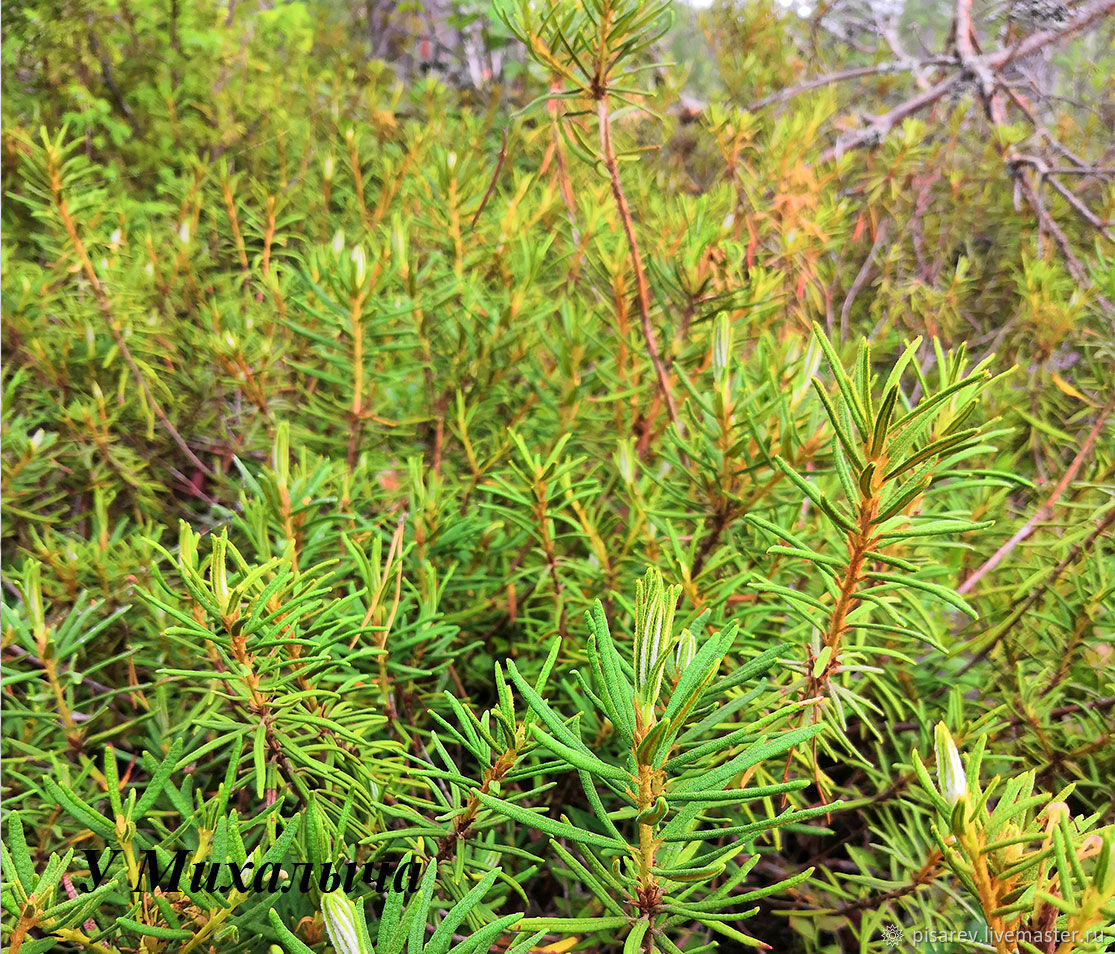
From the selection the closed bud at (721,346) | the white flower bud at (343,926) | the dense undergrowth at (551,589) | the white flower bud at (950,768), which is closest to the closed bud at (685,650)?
the dense undergrowth at (551,589)

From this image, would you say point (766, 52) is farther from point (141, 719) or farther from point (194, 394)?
point (141, 719)

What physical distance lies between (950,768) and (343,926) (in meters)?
0.44

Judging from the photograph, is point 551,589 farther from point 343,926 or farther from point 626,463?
point 343,926

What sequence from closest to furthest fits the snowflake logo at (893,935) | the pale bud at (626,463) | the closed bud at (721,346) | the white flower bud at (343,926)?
1. the white flower bud at (343,926)
2. the snowflake logo at (893,935)
3. the closed bud at (721,346)
4. the pale bud at (626,463)

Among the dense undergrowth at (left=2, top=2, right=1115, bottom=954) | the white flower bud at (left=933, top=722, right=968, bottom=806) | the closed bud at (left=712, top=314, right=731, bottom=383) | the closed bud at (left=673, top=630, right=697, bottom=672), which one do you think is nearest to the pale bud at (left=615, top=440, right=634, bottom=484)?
the dense undergrowth at (left=2, top=2, right=1115, bottom=954)

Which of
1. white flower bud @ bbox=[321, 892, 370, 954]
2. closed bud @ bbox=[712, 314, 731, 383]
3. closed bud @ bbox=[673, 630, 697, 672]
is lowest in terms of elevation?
white flower bud @ bbox=[321, 892, 370, 954]

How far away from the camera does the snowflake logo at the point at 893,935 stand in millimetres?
734

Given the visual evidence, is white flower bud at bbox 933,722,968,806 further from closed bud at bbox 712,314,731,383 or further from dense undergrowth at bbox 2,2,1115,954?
closed bud at bbox 712,314,731,383

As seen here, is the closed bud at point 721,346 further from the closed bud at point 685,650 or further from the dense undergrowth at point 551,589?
the closed bud at point 685,650

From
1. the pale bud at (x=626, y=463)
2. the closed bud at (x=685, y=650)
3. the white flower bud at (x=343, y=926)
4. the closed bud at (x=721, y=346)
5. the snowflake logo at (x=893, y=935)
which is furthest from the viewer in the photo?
the pale bud at (x=626, y=463)

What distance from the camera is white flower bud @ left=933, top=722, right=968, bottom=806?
0.51m

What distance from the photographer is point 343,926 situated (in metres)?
0.47

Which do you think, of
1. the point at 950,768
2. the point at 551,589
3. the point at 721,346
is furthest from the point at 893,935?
the point at 721,346

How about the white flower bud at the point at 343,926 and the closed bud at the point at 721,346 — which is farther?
the closed bud at the point at 721,346
